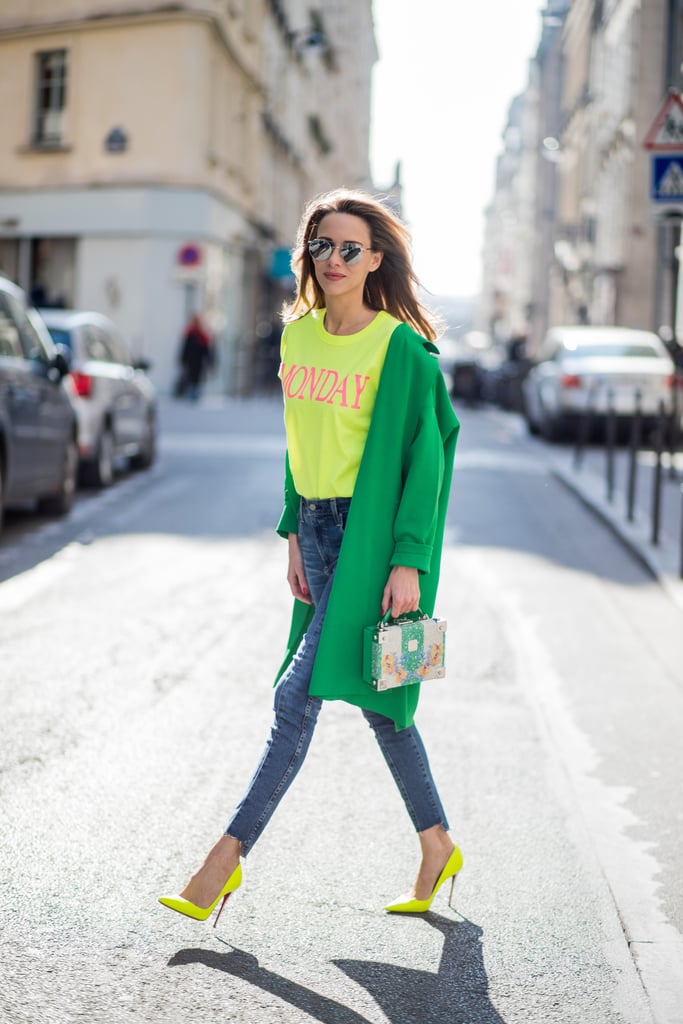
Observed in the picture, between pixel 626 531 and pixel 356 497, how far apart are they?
27.8 ft

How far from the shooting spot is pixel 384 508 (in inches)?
145

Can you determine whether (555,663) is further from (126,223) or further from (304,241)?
(126,223)

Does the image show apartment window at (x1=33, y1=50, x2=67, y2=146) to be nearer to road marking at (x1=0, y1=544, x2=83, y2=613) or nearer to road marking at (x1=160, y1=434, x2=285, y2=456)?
road marking at (x1=160, y1=434, x2=285, y2=456)

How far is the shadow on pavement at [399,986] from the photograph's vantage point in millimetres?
3283

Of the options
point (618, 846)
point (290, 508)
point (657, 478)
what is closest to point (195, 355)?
point (657, 478)

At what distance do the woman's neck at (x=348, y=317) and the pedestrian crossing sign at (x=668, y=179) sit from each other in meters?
8.29

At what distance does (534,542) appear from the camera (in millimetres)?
11633

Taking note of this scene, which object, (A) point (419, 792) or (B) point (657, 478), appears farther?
(B) point (657, 478)

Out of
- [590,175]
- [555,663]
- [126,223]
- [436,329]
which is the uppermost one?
[590,175]

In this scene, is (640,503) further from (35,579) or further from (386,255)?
(386,255)

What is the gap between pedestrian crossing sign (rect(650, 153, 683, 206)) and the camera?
38.0ft

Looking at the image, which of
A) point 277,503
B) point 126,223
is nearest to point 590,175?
point 126,223

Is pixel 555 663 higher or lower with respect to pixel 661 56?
lower

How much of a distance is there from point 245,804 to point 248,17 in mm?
36004
